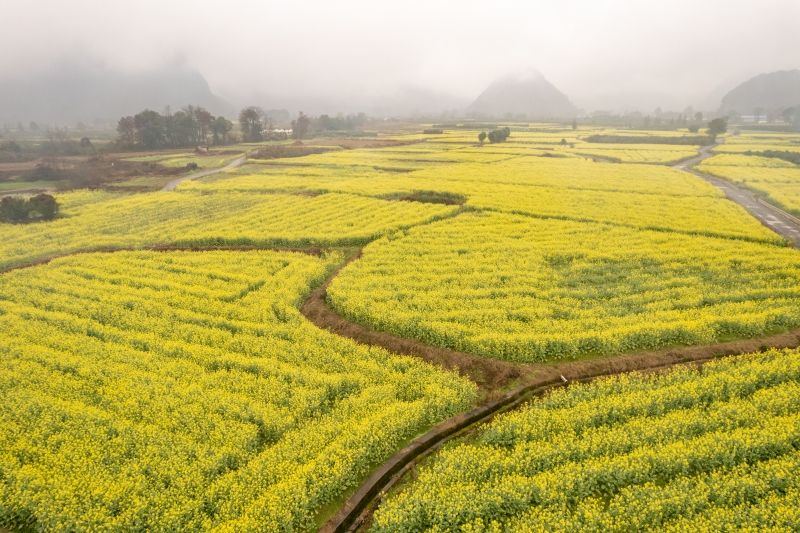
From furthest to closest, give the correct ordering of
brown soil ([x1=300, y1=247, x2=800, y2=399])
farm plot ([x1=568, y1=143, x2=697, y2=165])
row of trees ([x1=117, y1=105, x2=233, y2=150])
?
1. row of trees ([x1=117, y1=105, x2=233, y2=150])
2. farm plot ([x1=568, y1=143, x2=697, y2=165])
3. brown soil ([x1=300, y1=247, x2=800, y2=399])

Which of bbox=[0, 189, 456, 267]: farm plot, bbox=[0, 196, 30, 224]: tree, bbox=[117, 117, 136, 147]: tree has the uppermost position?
bbox=[117, 117, 136, 147]: tree

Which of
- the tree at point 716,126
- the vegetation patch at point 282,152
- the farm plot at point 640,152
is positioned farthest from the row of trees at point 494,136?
the tree at point 716,126

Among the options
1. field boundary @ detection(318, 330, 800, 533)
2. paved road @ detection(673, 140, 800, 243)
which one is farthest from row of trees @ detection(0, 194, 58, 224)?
paved road @ detection(673, 140, 800, 243)

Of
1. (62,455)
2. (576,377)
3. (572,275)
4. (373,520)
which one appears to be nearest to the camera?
(373,520)

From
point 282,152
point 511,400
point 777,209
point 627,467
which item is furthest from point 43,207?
point 777,209

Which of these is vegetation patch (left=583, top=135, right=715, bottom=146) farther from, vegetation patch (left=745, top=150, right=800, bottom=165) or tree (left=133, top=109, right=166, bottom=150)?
tree (left=133, top=109, right=166, bottom=150)

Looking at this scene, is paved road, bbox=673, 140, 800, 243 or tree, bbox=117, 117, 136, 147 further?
tree, bbox=117, 117, 136, 147

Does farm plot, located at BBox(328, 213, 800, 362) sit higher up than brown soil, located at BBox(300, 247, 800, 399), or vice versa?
farm plot, located at BBox(328, 213, 800, 362)

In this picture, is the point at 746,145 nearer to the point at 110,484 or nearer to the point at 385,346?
the point at 385,346

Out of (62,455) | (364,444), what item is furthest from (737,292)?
(62,455)
